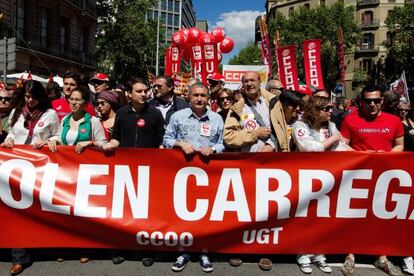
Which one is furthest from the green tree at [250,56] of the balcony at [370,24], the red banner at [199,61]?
the red banner at [199,61]

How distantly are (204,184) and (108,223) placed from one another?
3.49 ft

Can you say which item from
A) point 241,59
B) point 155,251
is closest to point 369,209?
point 155,251

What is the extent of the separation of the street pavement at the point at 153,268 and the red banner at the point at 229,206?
0.18 meters

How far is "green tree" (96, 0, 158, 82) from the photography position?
41.4 m

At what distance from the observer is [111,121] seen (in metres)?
5.51

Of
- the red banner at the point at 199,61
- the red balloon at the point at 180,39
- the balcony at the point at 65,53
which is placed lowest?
the red banner at the point at 199,61

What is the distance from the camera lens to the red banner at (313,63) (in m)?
12.0

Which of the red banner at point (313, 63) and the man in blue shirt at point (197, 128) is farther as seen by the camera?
the red banner at point (313, 63)

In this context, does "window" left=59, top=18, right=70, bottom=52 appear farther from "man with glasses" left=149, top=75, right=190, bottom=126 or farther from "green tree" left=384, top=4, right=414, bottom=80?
"green tree" left=384, top=4, right=414, bottom=80

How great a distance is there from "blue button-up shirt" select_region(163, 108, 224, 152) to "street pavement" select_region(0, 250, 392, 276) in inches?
47.8

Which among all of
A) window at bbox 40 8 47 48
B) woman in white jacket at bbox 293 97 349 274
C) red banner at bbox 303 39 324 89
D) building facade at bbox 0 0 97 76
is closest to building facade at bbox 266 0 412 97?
building facade at bbox 0 0 97 76

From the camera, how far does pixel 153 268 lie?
14.5 feet

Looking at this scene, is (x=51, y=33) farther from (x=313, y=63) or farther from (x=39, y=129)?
(x=39, y=129)

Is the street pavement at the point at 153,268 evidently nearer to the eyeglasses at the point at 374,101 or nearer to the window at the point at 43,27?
the eyeglasses at the point at 374,101
